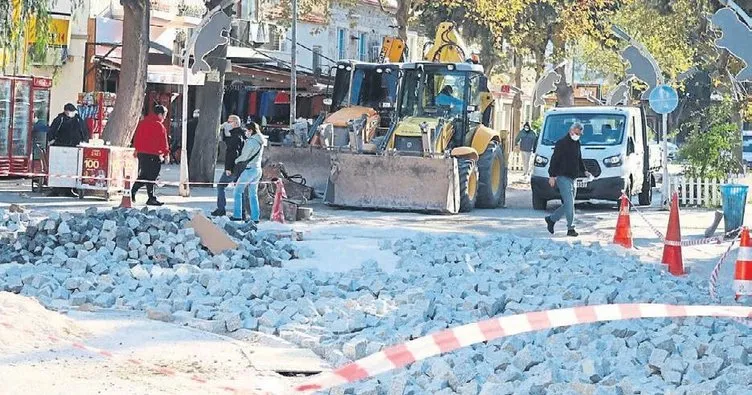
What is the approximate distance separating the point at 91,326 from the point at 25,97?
18.7m

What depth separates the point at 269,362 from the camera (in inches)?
372

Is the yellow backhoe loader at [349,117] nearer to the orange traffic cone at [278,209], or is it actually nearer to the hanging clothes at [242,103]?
the orange traffic cone at [278,209]

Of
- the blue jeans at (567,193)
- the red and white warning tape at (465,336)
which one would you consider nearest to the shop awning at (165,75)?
the blue jeans at (567,193)

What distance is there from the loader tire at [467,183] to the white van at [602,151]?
1680mm

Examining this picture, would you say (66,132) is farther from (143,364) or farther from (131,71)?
(143,364)

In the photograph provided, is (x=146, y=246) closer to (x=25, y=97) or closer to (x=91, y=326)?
(x=91, y=326)

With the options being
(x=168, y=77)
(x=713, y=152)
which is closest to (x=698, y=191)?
(x=713, y=152)

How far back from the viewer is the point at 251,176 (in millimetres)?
20172

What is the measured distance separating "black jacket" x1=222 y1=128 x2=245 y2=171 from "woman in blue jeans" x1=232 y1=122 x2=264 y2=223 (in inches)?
115

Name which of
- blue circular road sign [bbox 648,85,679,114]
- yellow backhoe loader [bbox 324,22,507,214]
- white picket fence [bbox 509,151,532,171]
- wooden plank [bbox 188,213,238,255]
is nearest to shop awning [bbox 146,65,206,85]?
yellow backhoe loader [bbox 324,22,507,214]

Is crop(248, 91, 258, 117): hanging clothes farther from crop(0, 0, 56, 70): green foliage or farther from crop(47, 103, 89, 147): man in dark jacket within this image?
crop(47, 103, 89, 147): man in dark jacket

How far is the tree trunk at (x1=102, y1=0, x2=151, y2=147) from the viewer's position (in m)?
25.9

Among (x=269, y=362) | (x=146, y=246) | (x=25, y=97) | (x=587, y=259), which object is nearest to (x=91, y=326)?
(x=269, y=362)

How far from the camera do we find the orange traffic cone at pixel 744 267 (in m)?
12.5
